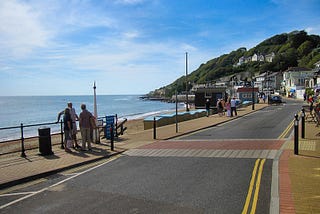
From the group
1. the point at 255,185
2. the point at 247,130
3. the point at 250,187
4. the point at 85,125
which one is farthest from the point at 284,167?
the point at 247,130

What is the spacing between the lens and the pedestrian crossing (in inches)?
393

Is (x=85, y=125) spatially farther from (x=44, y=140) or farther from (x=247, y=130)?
(x=247, y=130)

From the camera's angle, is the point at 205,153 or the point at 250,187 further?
the point at 205,153

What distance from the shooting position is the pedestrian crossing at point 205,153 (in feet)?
32.8

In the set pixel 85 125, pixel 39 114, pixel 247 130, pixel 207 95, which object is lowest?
pixel 39 114

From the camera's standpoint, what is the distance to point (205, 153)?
10.6 metres

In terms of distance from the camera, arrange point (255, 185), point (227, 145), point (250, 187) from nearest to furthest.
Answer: point (250, 187) → point (255, 185) → point (227, 145)

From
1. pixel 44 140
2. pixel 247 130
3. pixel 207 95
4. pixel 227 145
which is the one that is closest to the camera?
pixel 44 140

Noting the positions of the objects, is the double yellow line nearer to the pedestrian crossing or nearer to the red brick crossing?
the pedestrian crossing

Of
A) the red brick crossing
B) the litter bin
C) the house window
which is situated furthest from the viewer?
the house window

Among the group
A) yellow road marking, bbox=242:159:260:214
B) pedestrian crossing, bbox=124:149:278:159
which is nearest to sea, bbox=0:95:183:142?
pedestrian crossing, bbox=124:149:278:159

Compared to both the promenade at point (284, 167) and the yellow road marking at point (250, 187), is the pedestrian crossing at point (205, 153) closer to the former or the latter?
the promenade at point (284, 167)

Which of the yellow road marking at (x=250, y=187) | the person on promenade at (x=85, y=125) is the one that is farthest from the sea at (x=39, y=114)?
the yellow road marking at (x=250, y=187)

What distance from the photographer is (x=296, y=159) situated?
8992 millimetres
